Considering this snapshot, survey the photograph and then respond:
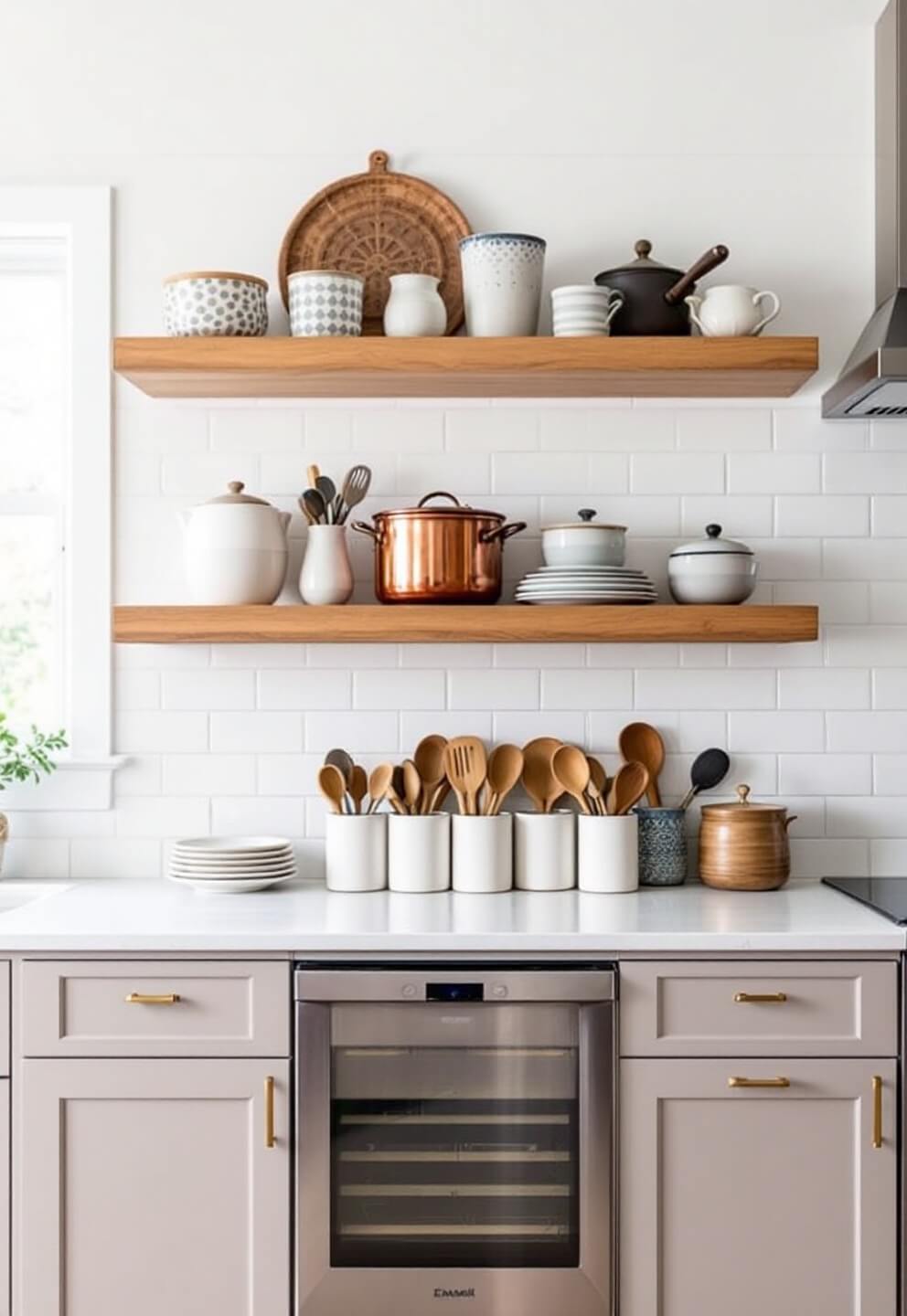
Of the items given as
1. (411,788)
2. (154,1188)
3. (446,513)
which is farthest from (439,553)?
(154,1188)

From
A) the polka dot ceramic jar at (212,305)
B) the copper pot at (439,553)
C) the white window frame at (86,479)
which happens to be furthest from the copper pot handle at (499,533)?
the white window frame at (86,479)

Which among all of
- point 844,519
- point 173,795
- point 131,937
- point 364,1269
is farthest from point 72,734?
point 844,519

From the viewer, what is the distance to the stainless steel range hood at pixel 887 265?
2.62 metres

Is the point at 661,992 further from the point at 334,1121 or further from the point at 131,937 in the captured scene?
the point at 131,937

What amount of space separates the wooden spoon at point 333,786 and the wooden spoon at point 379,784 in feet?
0.20

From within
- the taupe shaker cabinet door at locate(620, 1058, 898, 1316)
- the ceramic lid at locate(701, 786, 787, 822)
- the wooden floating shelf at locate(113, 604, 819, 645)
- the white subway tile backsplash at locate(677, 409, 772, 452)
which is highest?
the white subway tile backsplash at locate(677, 409, 772, 452)

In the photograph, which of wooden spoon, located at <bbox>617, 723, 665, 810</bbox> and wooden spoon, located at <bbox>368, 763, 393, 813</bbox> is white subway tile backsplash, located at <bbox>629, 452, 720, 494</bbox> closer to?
wooden spoon, located at <bbox>617, 723, 665, 810</bbox>

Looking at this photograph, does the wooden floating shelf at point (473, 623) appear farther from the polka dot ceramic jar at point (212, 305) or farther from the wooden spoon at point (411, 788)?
the polka dot ceramic jar at point (212, 305)

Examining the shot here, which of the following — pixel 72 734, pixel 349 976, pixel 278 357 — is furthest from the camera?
pixel 72 734

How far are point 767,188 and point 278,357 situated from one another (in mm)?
1143

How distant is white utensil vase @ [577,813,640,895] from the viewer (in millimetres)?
2732

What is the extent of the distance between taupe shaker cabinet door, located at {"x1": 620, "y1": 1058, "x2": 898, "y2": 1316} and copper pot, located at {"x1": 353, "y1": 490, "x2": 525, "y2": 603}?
976mm

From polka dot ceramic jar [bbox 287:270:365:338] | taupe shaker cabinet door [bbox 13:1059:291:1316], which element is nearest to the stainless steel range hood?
polka dot ceramic jar [bbox 287:270:365:338]

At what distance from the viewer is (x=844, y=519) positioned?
3.00 metres
